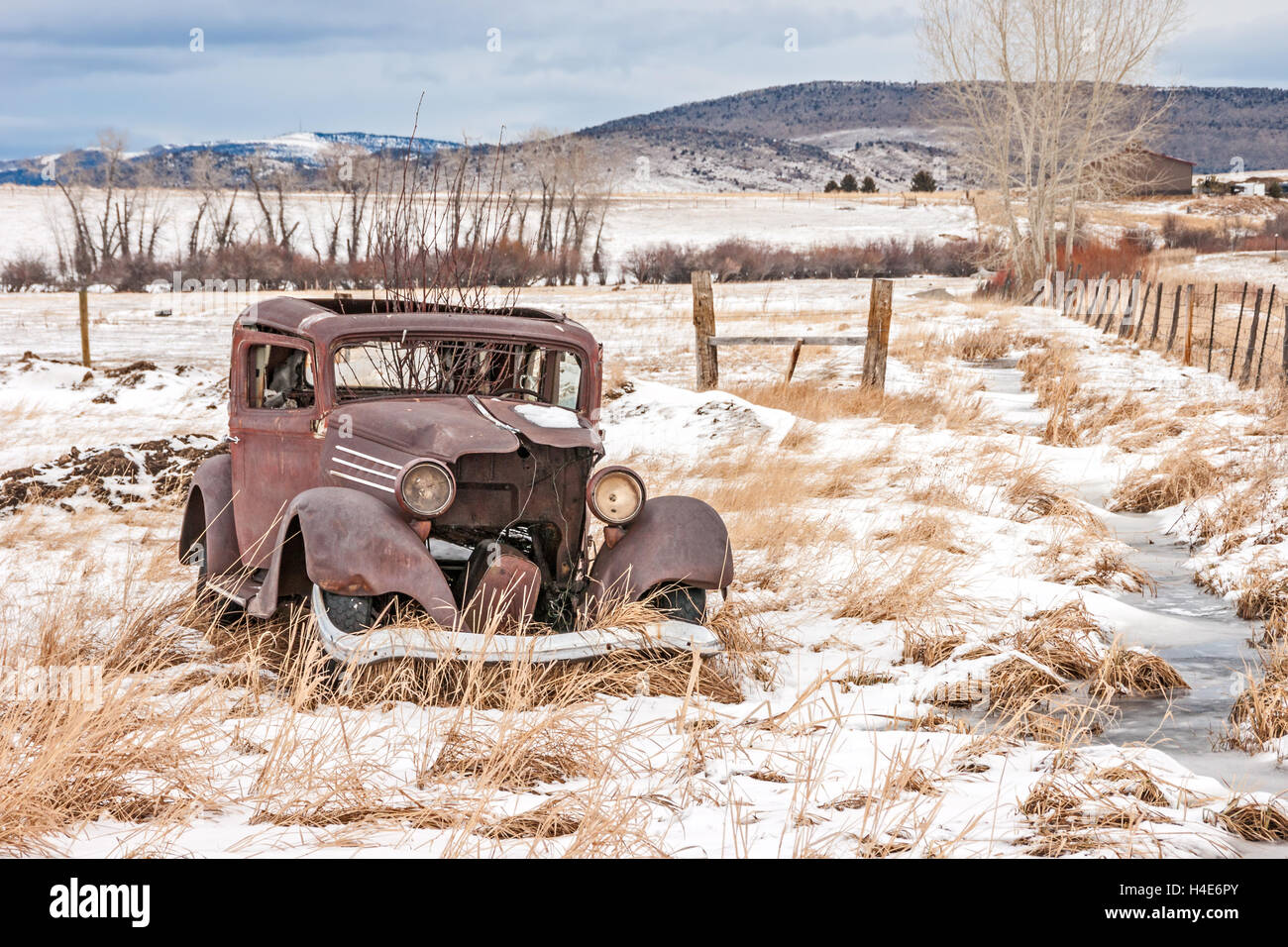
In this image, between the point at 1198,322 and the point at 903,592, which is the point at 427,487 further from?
the point at 1198,322

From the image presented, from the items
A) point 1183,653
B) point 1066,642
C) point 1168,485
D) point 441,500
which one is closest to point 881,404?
point 1168,485

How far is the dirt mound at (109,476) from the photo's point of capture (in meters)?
9.55

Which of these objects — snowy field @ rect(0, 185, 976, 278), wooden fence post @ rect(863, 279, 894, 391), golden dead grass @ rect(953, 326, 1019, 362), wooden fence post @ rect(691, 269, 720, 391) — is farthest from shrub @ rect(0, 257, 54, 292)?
wooden fence post @ rect(863, 279, 894, 391)

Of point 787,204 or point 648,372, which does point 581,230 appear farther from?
point 648,372

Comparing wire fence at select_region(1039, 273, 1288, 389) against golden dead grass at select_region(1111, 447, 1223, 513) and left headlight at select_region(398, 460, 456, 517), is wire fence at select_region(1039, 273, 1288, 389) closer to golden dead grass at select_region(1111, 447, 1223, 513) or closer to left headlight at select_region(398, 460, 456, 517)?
golden dead grass at select_region(1111, 447, 1223, 513)

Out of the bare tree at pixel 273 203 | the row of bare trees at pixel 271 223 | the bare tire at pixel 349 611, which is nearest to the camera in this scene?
the bare tire at pixel 349 611

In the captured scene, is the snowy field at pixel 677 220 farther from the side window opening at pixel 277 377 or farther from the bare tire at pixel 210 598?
the side window opening at pixel 277 377

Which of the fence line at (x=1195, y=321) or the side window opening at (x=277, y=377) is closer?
the side window opening at (x=277, y=377)

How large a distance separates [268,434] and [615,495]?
1909mm

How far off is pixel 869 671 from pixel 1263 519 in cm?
421

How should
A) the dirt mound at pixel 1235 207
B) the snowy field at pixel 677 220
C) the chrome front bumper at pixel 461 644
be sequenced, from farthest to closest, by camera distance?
the dirt mound at pixel 1235 207, the snowy field at pixel 677 220, the chrome front bumper at pixel 461 644

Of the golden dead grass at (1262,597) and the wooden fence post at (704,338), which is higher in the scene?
the wooden fence post at (704,338)

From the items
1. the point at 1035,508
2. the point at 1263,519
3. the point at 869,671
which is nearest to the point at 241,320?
the point at 869,671

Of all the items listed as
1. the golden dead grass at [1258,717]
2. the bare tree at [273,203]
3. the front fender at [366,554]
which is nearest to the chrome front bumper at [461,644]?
the front fender at [366,554]
